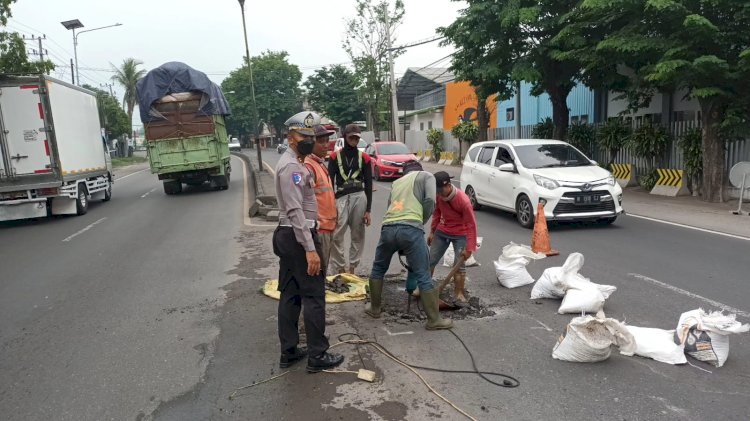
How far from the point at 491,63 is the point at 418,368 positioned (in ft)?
46.5

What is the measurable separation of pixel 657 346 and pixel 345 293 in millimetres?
3045

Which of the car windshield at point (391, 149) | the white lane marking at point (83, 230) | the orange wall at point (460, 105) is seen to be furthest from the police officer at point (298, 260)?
the orange wall at point (460, 105)

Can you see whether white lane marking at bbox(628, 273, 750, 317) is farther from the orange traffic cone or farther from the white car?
the white car

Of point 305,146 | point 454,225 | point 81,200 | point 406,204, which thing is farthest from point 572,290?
point 81,200

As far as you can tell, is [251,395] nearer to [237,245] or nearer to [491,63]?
[237,245]

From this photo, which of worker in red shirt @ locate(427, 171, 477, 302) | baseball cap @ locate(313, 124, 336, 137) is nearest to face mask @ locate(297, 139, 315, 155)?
baseball cap @ locate(313, 124, 336, 137)

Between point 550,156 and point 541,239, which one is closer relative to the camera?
point 541,239

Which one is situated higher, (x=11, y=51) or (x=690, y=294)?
(x=11, y=51)

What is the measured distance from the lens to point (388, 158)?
1962 cm

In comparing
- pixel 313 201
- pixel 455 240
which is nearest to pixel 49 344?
pixel 313 201

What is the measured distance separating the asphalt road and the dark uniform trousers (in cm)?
25

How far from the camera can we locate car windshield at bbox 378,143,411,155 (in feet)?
66.5

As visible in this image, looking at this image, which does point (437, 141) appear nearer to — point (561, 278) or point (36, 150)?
point (36, 150)

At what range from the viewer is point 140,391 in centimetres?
382
